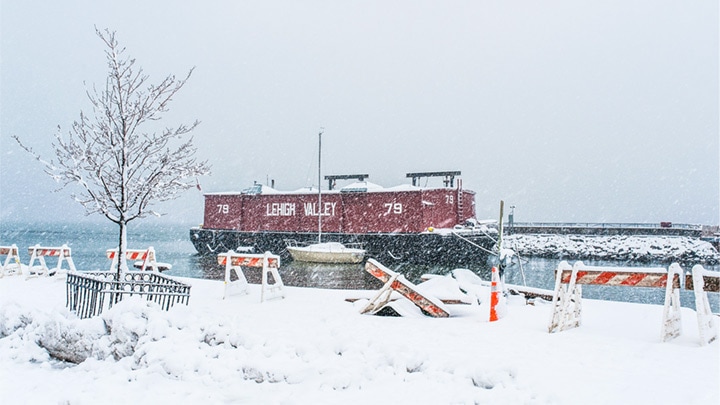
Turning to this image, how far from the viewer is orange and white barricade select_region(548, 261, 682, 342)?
5703 millimetres

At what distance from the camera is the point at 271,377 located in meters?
4.50

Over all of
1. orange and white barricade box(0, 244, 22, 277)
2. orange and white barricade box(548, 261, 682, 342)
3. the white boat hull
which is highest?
orange and white barricade box(548, 261, 682, 342)

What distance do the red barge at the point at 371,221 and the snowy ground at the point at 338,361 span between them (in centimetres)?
2055

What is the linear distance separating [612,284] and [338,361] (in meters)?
3.79

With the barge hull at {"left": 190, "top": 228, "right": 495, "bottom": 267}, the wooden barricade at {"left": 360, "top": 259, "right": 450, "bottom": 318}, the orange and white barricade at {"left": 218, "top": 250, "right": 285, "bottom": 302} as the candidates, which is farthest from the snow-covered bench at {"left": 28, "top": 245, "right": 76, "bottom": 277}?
the barge hull at {"left": 190, "top": 228, "right": 495, "bottom": 267}

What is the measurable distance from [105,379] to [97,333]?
1.00 m

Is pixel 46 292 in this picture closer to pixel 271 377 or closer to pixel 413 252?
pixel 271 377

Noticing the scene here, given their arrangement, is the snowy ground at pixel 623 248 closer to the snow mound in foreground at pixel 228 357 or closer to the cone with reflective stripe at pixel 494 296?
the cone with reflective stripe at pixel 494 296

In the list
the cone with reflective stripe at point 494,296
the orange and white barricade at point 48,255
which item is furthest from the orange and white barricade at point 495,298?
the orange and white barricade at point 48,255

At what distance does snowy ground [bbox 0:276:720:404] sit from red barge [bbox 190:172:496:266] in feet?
67.4

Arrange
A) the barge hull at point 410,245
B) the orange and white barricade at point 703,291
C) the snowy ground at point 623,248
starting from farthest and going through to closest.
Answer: the snowy ground at point 623,248 < the barge hull at point 410,245 < the orange and white barricade at point 703,291

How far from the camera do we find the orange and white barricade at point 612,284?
225 inches

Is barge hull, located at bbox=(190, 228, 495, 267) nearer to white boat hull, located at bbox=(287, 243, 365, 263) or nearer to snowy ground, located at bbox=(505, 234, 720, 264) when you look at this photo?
white boat hull, located at bbox=(287, 243, 365, 263)

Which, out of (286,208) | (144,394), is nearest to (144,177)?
(144,394)
